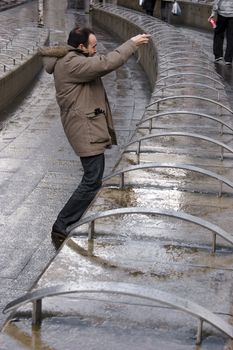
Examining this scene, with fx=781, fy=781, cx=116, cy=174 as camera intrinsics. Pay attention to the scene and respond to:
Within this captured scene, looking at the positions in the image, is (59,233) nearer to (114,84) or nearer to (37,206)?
(37,206)

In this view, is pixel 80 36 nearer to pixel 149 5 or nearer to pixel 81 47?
pixel 81 47

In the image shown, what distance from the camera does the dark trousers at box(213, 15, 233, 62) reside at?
46.5 ft

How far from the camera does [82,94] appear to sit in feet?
19.9

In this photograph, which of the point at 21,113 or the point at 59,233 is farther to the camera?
the point at 21,113

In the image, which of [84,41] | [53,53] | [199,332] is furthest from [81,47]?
[199,332]

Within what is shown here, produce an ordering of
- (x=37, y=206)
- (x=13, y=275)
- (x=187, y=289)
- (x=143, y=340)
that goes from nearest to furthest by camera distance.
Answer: (x=143, y=340), (x=187, y=289), (x=13, y=275), (x=37, y=206)

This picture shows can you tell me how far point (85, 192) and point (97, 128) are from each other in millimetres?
571

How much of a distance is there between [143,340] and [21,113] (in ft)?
31.5

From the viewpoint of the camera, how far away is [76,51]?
237 inches

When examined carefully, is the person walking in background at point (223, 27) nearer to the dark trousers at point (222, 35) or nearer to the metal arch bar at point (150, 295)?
the dark trousers at point (222, 35)

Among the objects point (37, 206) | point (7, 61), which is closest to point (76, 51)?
point (37, 206)

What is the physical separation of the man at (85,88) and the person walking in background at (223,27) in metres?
8.25

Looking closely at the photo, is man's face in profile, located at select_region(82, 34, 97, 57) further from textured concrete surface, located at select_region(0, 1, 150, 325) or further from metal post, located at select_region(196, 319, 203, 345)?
metal post, located at select_region(196, 319, 203, 345)

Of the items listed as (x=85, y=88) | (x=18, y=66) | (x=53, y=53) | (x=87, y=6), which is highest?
(x=53, y=53)
